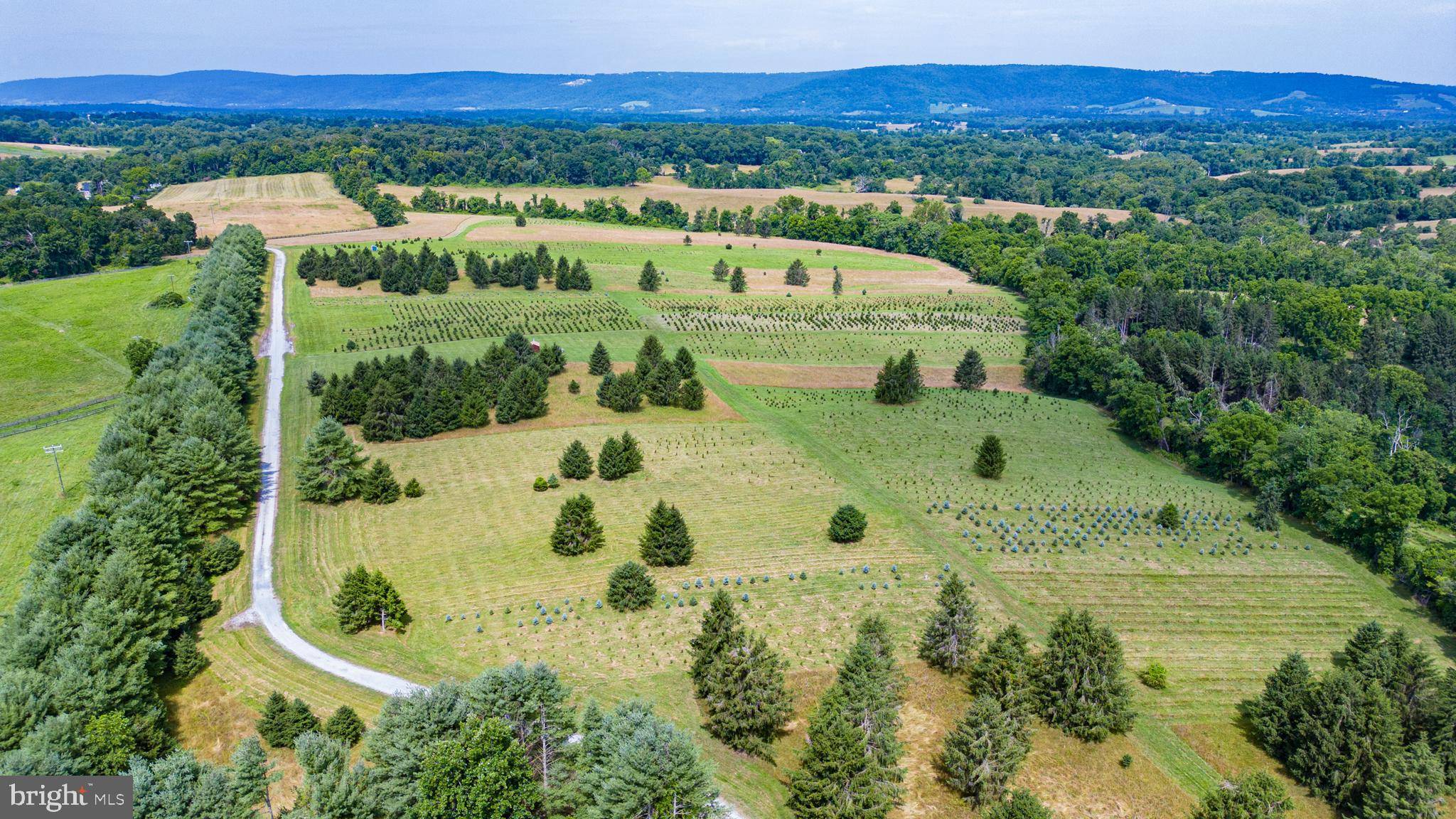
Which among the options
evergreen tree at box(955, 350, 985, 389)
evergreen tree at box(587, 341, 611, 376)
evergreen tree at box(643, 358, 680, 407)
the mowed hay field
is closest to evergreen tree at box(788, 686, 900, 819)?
evergreen tree at box(643, 358, 680, 407)

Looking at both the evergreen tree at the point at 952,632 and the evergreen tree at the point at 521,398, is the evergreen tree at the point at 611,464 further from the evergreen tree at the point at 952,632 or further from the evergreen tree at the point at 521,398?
the evergreen tree at the point at 952,632

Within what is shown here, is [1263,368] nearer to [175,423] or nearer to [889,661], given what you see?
[889,661]

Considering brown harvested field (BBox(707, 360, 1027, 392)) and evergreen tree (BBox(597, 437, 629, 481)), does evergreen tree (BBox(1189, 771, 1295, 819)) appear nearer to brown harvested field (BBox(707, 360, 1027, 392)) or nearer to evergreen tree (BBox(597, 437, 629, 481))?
evergreen tree (BBox(597, 437, 629, 481))

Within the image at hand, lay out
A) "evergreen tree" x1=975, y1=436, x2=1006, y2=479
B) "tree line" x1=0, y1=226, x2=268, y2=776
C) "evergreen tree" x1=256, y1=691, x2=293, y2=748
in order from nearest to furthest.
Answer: "tree line" x1=0, y1=226, x2=268, y2=776
"evergreen tree" x1=256, y1=691, x2=293, y2=748
"evergreen tree" x1=975, y1=436, x2=1006, y2=479

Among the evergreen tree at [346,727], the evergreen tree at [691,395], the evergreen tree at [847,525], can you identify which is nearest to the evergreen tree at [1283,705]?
the evergreen tree at [847,525]

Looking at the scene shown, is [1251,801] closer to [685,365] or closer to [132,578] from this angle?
[132,578]

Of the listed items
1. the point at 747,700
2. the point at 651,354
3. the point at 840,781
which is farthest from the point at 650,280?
the point at 840,781
